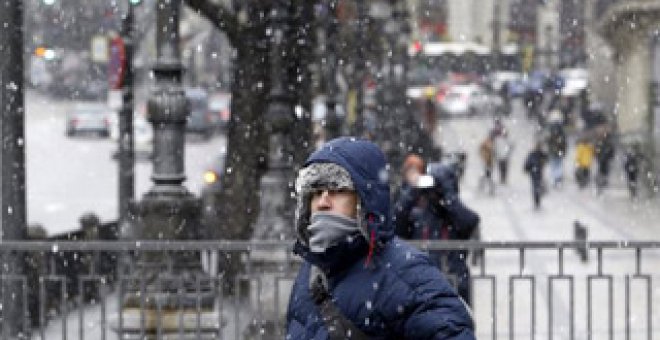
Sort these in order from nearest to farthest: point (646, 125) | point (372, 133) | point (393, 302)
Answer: point (393, 302) < point (372, 133) < point (646, 125)

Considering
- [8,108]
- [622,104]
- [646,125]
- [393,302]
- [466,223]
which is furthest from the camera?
[622,104]

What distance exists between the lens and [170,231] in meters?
11.8

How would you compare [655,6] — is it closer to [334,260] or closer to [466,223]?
[466,223]

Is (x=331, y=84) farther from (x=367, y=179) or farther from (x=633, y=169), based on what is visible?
(x=367, y=179)

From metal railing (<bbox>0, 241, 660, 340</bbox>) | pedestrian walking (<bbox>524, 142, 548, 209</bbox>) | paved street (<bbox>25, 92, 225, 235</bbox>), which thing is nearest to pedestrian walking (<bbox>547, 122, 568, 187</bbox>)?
pedestrian walking (<bbox>524, 142, 548, 209</bbox>)

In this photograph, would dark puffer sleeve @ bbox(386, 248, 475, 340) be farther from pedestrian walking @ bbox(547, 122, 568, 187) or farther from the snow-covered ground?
pedestrian walking @ bbox(547, 122, 568, 187)

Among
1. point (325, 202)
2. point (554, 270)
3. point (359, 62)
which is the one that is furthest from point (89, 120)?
point (325, 202)

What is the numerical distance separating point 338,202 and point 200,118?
63.6 metres

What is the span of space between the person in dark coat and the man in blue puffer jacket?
208 inches

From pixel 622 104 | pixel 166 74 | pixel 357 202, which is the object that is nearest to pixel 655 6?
pixel 622 104

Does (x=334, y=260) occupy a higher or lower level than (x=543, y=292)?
higher

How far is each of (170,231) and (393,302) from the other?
7.60 meters

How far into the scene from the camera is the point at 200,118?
222 ft

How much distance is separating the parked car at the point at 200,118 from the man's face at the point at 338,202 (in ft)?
203
